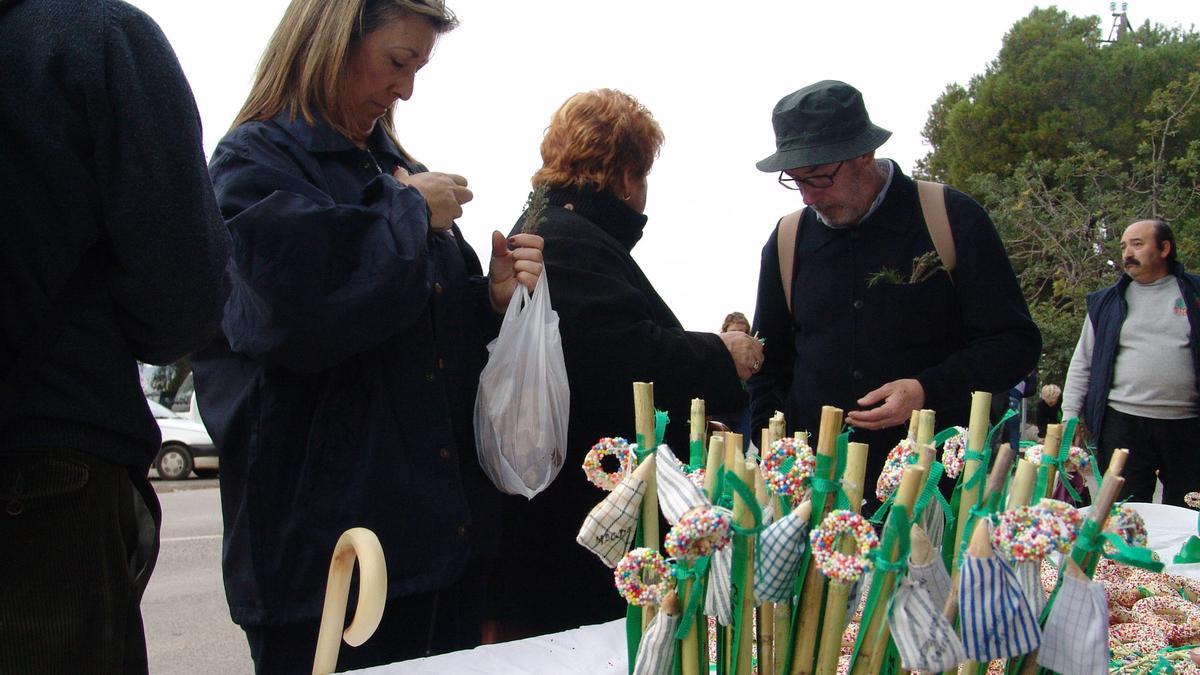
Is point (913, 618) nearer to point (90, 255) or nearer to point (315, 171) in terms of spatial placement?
point (90, 255)

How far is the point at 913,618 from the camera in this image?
792 mm

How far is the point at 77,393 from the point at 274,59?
83 centimetres

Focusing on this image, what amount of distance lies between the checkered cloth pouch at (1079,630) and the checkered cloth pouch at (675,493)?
315 millimetres

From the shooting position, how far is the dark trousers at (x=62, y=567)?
110 centimetres

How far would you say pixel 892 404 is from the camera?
6.79ft

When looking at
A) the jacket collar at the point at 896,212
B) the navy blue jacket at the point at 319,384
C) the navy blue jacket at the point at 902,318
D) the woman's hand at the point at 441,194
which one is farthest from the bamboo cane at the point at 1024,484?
the jacket collar at the point at 896,212

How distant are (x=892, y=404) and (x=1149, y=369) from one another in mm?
2616

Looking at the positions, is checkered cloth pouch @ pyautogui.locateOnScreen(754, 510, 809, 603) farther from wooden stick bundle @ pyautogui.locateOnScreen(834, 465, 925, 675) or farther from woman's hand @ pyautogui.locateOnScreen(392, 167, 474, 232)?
woman's hand @ pyautogui.locateOnScreen(392, 167, 474, 232)

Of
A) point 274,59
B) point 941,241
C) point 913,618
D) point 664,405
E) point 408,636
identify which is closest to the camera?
point 913,618

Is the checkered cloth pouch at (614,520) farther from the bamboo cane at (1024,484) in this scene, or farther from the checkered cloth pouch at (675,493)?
the bamboo cane at (1024,484)

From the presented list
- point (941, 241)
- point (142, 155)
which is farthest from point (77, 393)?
point (941, 241)

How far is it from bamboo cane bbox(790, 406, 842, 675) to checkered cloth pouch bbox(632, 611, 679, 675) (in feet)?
0.39

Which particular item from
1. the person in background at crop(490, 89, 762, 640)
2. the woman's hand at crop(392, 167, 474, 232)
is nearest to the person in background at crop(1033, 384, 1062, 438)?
the person in background at crop(490, 89, 762, 640)

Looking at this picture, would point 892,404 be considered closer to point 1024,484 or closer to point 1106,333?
point 1024,484
